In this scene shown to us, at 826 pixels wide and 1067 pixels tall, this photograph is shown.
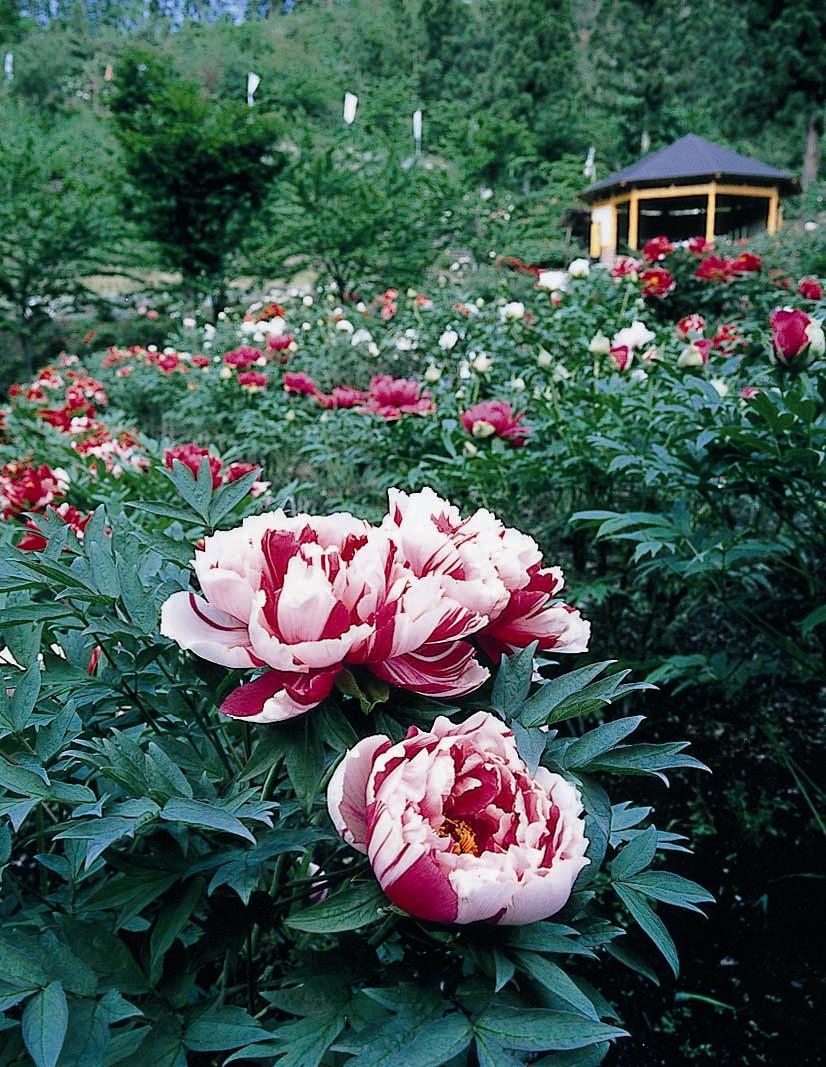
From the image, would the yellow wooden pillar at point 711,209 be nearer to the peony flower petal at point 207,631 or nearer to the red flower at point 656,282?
the red flower at point 656,282

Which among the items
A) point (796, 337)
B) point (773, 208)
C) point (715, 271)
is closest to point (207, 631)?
point (796, 337)

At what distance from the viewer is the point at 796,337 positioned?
1407 millimetres

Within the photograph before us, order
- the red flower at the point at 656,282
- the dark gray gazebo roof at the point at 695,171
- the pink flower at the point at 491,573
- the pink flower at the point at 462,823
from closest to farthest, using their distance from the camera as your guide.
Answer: the pink flower at the point at 462,823
the pink flower at the point at 491,573
the red flower at the point at 656,282
the dark gray gazebo roof at the point at 695,171

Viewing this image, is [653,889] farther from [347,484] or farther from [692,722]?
[347,484]

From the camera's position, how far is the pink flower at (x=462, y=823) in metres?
0.44

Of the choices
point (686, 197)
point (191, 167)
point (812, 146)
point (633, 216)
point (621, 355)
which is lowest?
point (621, 355)

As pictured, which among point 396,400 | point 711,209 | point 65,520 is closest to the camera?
point 65,520

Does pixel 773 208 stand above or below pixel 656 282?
above

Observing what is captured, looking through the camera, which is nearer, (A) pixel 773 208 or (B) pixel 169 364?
(B) pixel 169 364

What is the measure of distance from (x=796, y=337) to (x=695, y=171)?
1790 cm

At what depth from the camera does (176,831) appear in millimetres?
681

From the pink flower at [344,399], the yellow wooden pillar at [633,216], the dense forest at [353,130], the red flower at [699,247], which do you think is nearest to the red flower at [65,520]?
the pink flower at [344,399]

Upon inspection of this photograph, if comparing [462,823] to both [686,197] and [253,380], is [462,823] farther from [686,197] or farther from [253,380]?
[686,197]

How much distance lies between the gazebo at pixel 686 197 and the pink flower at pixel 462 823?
17.1m
